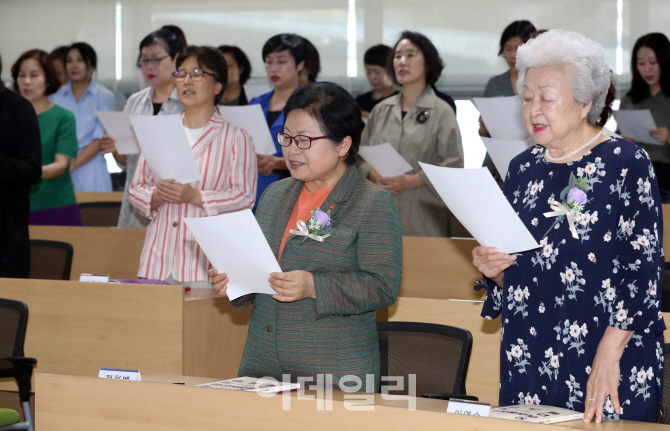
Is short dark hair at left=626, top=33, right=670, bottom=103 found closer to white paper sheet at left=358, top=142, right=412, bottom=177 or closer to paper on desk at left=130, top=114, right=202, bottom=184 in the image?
white paper sheet at left=358, top=142, right=412, bottom=177

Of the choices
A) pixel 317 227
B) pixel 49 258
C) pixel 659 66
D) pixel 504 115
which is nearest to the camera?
pixel 317 227

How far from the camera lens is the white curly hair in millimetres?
1650

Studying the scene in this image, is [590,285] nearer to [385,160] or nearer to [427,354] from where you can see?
[427,354]

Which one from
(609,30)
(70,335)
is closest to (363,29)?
(609,30)

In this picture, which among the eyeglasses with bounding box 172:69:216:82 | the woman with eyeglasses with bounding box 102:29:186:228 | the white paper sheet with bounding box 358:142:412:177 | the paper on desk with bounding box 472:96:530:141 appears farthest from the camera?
the woman with eyeglasses with bounding box 102:29:186:228

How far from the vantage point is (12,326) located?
2662 millimetres

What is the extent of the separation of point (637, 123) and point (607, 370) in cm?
314

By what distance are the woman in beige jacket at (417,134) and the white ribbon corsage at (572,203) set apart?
227 centimetres

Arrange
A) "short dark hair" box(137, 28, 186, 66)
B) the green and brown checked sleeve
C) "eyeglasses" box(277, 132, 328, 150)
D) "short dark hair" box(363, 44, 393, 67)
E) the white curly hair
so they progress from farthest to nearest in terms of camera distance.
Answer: "short dark hair" box(363, 44, 393, 67) < "short dark hair" box(137, 28, 186, 66) < "eyeglasses" box(277, 132, 328, 150) < the green and brown checked sleeve < the white curly hair

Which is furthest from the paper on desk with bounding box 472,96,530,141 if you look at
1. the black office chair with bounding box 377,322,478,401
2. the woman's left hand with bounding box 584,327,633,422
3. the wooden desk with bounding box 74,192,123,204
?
the wooden desk with bounding box 74,192,123,204

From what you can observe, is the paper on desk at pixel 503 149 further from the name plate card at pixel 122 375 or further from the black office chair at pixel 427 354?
the name plate card at pixel 122 375

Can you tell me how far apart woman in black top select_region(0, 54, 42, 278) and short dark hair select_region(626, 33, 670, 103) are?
3514 millimetres

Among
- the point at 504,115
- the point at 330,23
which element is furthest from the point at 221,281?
the point at 330,23

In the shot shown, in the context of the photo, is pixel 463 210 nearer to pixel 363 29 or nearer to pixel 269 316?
pixel 269 316
